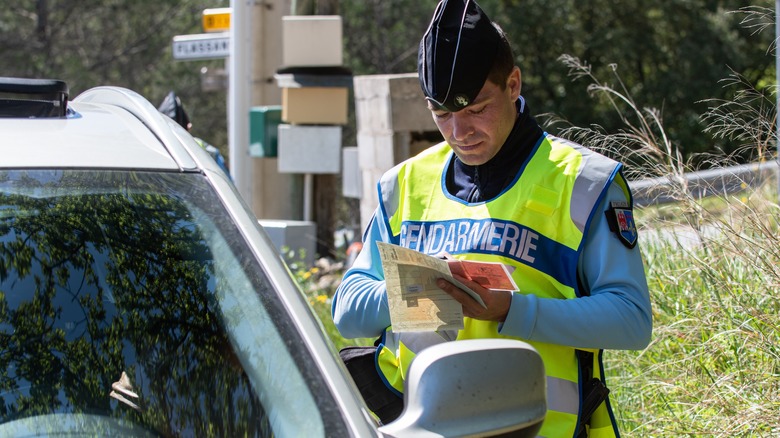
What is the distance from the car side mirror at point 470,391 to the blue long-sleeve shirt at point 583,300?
0.48 meters

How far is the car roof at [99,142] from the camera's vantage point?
2.27 meters

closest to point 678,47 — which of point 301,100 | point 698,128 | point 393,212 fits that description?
point 698,128

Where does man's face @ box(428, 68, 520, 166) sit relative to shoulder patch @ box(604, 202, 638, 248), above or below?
above

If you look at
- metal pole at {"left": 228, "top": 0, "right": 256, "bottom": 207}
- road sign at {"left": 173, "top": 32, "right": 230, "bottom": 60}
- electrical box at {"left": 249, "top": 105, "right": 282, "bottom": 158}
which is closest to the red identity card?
electrical box at {"left": 249, "top": 105, "right": 282, "bottom": 158}

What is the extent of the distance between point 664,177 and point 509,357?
7.46 feet

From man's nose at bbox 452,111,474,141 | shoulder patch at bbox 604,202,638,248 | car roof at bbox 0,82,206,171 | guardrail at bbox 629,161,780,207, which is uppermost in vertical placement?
man's nose at bbox 452,111,474,141

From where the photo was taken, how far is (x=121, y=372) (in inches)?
79.5

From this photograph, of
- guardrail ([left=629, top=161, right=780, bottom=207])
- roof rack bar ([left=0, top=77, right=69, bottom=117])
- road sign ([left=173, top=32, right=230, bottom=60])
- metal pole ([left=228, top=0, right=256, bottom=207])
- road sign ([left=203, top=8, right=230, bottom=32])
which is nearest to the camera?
roof rack bar ([left=0, top=77, right=69, bottom=117])

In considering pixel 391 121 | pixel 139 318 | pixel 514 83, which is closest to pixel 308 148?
pixel 391 121

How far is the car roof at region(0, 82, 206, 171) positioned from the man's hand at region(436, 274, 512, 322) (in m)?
0.59

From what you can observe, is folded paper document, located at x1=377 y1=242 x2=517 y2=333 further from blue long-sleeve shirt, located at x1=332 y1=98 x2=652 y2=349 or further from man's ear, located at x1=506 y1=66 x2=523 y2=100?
man's ear, located at x1=506 y1=66 x2=523 y2=100

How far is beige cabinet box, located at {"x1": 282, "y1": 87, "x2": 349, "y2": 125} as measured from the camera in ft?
28.0

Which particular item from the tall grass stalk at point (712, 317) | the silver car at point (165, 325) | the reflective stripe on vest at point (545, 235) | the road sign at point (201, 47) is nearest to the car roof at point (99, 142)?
the silver car at point (165, 325)

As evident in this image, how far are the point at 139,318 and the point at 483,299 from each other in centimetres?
71
